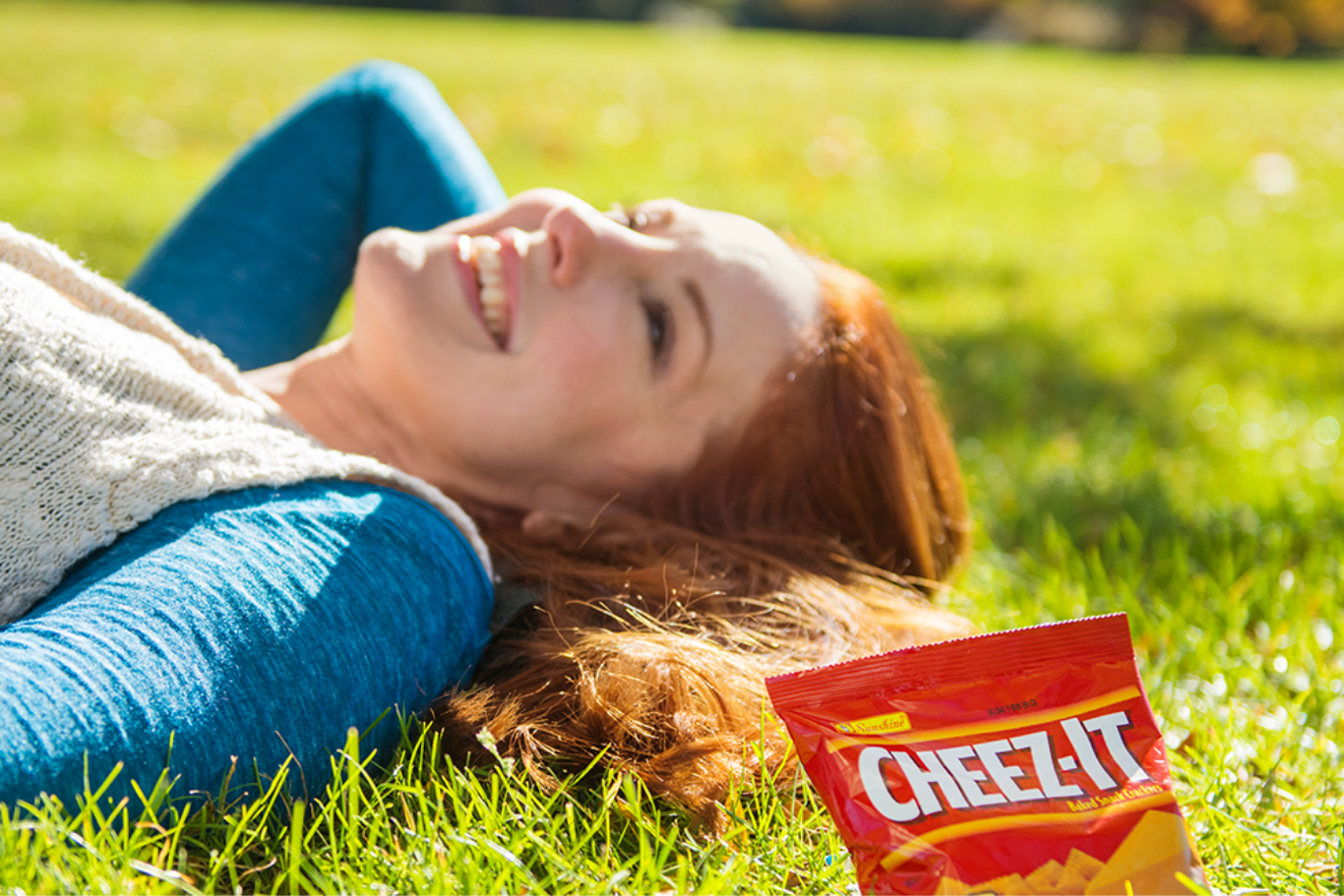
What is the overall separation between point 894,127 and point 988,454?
571 cm

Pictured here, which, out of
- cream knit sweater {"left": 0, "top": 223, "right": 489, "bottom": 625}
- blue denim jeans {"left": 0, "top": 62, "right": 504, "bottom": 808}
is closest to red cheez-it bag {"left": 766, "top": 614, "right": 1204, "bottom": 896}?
blue denim jeans {"left": 0, "top": 62, "right": 504, "bottom": 808}

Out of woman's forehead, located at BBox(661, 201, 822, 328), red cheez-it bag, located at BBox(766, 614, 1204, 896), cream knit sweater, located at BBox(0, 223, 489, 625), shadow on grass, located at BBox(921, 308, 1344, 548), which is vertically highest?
woman's forehead, located at BBox(661, 201, 822, 328)

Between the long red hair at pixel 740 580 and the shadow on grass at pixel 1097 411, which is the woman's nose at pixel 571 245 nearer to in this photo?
the long red hair at pixel 740 580

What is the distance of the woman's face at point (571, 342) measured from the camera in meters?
1.67

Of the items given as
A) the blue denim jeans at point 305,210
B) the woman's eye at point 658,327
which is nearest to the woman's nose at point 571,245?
the woman's eye at point 658,327

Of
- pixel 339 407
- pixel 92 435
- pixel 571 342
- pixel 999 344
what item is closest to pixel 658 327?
pixel 571 342

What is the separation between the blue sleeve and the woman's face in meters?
0.30

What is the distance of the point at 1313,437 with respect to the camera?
278cm

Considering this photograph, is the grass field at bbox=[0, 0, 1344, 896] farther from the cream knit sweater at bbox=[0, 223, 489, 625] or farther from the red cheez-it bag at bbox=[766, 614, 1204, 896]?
the cream knit sweater at bbox=[0, 223, 489, 625]

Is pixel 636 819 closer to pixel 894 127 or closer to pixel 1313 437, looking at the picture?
pixel 1313 437

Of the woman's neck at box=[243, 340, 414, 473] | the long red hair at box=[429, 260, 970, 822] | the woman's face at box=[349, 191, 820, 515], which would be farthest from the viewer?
the woman's neck at box=[243, 340, 414, 473]

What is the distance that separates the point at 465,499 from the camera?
1.80m

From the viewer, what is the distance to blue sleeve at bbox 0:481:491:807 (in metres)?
1.07

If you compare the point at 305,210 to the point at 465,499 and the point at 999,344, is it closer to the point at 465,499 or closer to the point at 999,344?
the point at 465,499
